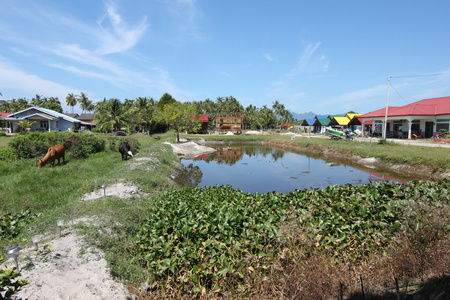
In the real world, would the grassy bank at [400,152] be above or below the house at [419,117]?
A: below

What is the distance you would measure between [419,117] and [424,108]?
2.48m

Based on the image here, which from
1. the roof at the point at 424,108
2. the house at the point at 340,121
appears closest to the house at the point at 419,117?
the roof at the point at 424,108

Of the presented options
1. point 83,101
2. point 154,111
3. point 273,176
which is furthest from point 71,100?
point 273,176

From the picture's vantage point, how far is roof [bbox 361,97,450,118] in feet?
101

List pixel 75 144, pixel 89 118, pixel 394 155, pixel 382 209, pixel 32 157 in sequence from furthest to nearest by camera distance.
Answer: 1. pixel 89 118
2. pixel 394 155
3. pixel 75 144
4. pixel 32 157
5. pixel 382 209

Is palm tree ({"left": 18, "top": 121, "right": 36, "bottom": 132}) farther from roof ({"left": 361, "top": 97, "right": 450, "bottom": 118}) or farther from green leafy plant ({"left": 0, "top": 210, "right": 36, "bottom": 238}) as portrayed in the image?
roof ({"left": 361, "top": 97, "right": 450, "bottom": 118})

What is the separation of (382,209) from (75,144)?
18.2 meters

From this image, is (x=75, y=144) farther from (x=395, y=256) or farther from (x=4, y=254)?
(x=395, y=256)

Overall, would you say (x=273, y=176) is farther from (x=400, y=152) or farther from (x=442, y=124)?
(x=442, y=124)

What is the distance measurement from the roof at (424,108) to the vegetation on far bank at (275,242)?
1236 inches

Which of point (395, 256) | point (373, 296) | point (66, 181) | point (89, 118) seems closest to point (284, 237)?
point (373, 296)

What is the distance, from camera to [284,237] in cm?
464

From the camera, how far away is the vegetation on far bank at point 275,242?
13.6ft

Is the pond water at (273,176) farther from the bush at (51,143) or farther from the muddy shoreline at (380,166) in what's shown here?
the bush at (51,143)
